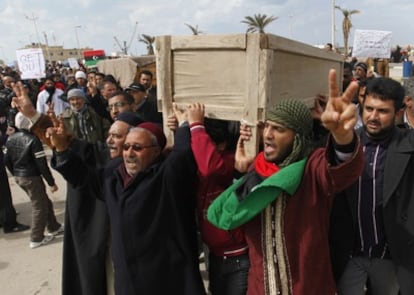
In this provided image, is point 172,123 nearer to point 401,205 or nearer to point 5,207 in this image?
point 401,205

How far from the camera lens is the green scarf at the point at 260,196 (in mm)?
1666

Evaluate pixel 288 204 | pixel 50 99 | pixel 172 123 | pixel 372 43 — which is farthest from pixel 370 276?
pixel 50 99

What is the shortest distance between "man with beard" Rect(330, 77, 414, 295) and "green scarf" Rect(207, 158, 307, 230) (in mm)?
514

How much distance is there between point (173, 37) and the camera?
220 cm

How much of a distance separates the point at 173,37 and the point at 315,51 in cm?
105

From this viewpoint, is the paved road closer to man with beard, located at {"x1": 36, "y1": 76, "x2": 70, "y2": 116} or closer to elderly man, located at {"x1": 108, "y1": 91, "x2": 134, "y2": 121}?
elderly man, located at {"x1": 108, "y1": 91, "x2": 134, "y2": 121}

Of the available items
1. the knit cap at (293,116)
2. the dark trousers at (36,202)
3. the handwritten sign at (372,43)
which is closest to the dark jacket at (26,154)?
the dark trousers at (36,202)

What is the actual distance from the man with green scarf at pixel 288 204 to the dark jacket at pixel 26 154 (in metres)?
3.51

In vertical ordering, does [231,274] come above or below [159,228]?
below

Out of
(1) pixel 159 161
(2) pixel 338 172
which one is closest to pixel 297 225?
(2) pixel 338 172

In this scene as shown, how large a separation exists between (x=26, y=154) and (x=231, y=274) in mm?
3501

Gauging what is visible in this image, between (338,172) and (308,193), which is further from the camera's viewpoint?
(308,193)

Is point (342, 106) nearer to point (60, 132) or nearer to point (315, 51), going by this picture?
point (315, 51)

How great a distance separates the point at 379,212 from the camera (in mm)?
2000
